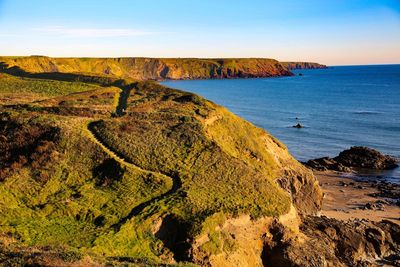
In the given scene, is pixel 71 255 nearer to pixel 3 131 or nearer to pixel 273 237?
pixel 273 237

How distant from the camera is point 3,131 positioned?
41969mm

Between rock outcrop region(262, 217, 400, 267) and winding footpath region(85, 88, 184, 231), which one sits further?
rock outcrop region(262, 217, 400, 267)

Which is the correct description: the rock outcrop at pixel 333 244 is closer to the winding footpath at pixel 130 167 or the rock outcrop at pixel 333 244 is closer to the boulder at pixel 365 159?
the winding footpath at pixel 130 167

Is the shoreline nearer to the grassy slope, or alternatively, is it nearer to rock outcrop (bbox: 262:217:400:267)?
rock outcrop (bbox: 262:217:400:267)

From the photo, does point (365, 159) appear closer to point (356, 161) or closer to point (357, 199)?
point (356, 161)

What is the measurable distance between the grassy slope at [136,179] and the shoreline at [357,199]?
8.22m

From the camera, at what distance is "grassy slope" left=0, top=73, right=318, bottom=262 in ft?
95.3

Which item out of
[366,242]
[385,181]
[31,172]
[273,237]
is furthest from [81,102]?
[385,181]

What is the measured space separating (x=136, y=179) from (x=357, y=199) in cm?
3224

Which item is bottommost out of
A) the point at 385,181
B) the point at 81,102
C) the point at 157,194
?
the point at 385,181

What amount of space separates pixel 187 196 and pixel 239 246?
17.8ft

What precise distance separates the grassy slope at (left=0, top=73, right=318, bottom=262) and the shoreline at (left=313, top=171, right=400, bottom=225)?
822cm

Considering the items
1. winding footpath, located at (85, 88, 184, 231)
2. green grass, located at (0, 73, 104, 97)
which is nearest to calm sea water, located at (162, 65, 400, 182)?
green grass, located at (0, 73, 104, 97)

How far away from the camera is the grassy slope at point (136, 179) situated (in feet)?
95.3
